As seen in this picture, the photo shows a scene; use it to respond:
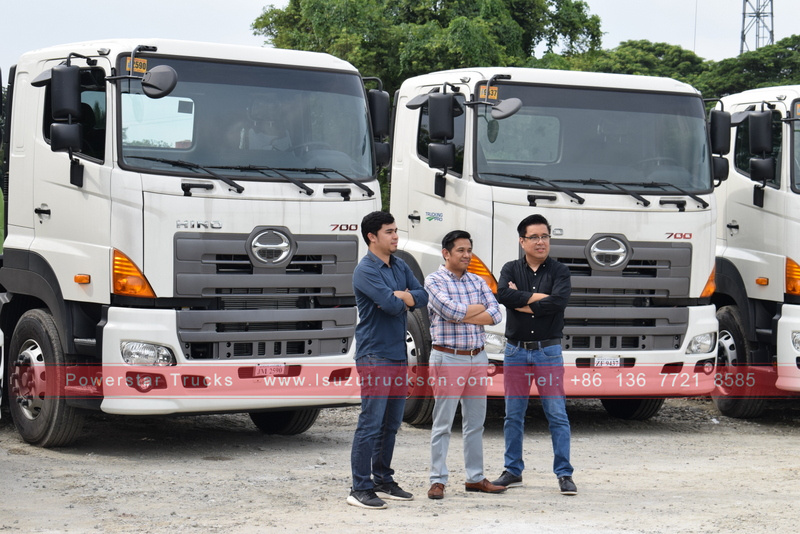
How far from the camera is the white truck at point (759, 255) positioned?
38.1 ft

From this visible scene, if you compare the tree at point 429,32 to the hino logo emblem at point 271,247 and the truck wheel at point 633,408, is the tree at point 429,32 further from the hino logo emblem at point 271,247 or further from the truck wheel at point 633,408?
Result: the hino logo emblem at point 271,247

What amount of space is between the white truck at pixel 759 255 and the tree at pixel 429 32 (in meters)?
11.8

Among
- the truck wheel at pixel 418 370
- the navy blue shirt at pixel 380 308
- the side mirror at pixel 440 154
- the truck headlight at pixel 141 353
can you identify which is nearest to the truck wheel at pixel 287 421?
the truck wheel at pixel 418 370

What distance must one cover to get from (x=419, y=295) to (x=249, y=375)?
2161 millimetres

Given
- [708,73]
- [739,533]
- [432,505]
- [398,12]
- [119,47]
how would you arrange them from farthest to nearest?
1. [708,73]
2. [398,12]
3. [119,47]
4. [432,505]
5. [739,533]

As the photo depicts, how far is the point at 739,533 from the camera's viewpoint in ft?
23.3

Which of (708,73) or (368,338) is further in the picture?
(708,73)

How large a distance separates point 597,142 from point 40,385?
499cm

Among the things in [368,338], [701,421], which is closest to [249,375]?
[368,338]

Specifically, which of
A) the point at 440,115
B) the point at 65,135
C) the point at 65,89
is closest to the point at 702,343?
the point at 440,115

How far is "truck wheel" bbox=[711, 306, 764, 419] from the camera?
12.4 metres

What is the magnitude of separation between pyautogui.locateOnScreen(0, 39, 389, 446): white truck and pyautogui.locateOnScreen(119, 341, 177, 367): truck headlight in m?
0.01

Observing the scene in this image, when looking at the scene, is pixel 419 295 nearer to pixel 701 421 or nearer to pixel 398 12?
pixel 701 421

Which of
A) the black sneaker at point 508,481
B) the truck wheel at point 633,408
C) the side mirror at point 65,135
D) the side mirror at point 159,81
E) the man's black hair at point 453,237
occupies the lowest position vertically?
the truck wheel at point 633,408
